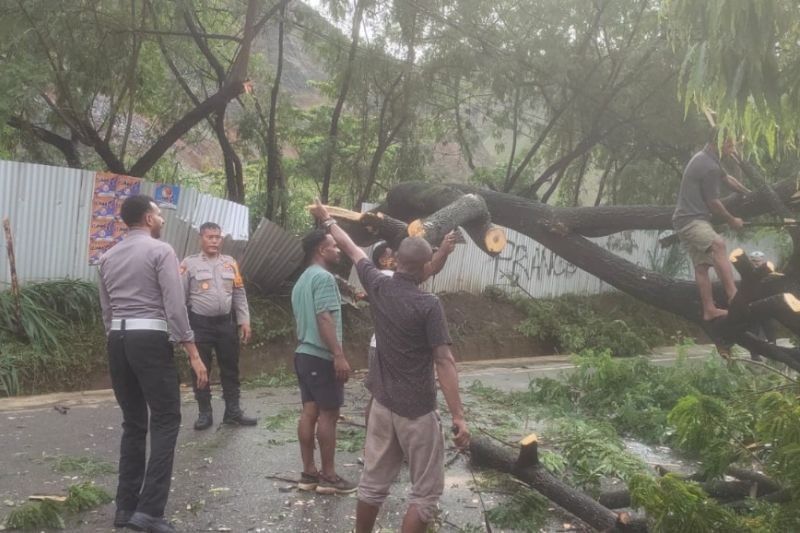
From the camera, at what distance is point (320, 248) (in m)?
5.48

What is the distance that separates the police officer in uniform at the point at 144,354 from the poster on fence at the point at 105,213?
5.96 meters

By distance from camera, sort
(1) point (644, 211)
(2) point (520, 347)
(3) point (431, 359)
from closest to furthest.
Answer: (3) point (431, 359), (1) point (644, 211), (2) point (520, 347)

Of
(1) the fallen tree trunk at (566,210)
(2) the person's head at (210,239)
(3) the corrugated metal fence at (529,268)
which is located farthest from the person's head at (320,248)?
(3) the corrugated metal fence at (529,268)

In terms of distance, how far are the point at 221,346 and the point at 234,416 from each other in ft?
2.18

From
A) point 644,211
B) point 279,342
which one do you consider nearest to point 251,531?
point 644,211

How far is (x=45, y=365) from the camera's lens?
28.7ft

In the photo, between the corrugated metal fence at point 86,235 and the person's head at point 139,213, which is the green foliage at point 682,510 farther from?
the corrugated metal fence at point 86,235

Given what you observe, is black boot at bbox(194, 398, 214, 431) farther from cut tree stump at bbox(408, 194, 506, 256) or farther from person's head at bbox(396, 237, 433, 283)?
person's head at bbox(396, 237, 433, 283)

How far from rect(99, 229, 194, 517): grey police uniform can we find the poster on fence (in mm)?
5987

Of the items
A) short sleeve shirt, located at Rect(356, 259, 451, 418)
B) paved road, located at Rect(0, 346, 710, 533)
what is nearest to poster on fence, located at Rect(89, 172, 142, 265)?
paved road, located at Rect(0, 346, 710, 533)

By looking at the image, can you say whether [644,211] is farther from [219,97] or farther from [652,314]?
[652,314]

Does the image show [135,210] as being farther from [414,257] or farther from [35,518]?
[35,518]

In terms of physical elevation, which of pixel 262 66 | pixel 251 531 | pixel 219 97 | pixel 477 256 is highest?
pixel 262 66

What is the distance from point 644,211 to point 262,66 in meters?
10.0
